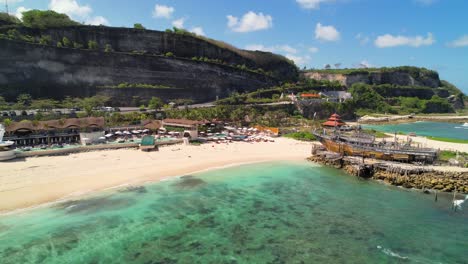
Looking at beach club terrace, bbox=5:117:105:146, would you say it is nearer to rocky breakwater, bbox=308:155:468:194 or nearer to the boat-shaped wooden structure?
the boat-shaped wooden structure

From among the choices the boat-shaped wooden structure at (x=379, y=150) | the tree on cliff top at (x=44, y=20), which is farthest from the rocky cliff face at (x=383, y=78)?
the tree on cliff top at (x=44, y=20)

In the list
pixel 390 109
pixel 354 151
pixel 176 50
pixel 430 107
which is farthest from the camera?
pixel 430 107

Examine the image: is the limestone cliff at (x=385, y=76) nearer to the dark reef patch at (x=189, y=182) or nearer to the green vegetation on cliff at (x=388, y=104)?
the green vegetation on cliff at (x=388, y=104)

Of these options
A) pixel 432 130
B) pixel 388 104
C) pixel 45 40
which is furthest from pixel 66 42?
pixel 388 104

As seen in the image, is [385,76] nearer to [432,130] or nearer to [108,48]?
[432,130]

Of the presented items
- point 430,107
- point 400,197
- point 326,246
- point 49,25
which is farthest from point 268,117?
point 430,107

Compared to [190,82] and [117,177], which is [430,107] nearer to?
[190,82]
